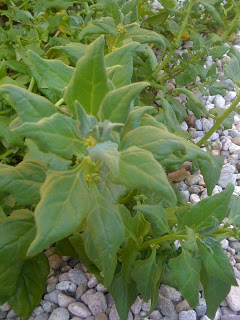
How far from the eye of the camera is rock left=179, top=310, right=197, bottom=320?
5.40 ft

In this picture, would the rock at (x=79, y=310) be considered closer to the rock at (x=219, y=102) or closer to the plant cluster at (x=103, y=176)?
the plant cluster at (x=103, y=176)

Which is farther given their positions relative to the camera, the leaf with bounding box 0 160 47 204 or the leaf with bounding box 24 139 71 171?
the leaf with bounding box 24 139 71 171

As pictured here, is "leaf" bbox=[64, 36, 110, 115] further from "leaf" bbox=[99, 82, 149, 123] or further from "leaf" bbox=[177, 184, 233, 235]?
"leaf" bbox=[177, 184, 233, 235]

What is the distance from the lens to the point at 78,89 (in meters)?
1.17

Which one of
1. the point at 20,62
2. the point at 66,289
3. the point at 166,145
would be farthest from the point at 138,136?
the point at 20,62

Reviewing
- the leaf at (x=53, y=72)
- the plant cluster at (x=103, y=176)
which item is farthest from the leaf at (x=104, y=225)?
the leaf at (x=53, y=72)

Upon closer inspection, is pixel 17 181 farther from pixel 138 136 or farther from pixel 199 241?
pixel 199 241

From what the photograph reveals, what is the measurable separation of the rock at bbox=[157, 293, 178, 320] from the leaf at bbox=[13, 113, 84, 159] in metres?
0.88

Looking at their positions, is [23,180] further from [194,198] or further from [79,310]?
[194,198]

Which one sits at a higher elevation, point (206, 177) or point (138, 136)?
point (138, 136)

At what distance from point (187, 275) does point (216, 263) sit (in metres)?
0.12

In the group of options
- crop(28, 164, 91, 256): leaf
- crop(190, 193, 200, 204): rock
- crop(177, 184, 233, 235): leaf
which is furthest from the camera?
crop(190, 193, 200, 204): rock

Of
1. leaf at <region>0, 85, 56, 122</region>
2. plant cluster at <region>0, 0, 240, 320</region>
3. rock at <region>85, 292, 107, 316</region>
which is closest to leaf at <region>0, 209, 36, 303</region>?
plant cluster at <region>0, 0, 240, 320</region>

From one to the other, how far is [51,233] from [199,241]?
26.4 inches
